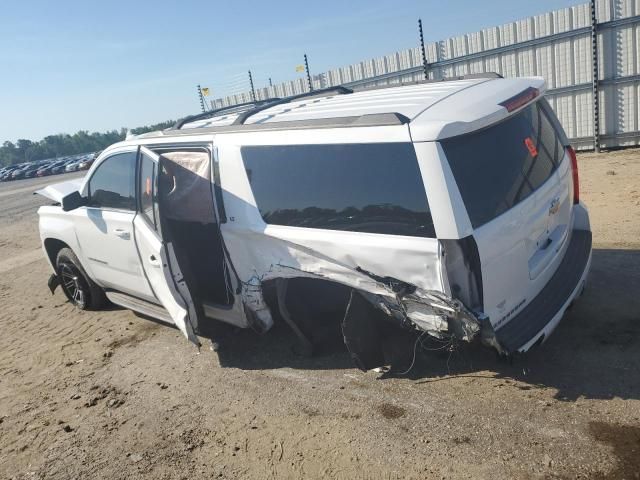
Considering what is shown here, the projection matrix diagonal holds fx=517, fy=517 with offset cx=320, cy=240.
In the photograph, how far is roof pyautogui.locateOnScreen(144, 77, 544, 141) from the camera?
297cm

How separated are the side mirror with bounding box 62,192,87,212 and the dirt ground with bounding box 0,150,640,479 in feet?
4.67

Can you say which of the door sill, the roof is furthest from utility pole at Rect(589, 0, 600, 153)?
the door sill

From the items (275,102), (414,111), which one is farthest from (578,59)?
(414,111)

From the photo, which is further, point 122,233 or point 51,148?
point 51,148

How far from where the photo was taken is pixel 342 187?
11.1 feet

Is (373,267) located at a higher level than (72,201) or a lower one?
lower

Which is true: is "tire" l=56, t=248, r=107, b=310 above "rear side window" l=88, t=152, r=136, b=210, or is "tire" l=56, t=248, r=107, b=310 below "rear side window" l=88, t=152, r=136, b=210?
below

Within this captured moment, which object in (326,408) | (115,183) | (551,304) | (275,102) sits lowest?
(326,408)

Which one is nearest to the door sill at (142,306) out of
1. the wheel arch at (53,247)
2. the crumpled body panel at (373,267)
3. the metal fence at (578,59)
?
the wheel arch at (53,247)

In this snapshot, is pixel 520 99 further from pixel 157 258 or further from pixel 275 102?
pixel 157 258

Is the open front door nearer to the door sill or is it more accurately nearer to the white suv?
the white suv

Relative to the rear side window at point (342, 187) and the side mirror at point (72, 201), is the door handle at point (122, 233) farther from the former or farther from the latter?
the rear side window at point (342, 187)

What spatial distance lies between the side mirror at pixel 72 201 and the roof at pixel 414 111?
1.35 m

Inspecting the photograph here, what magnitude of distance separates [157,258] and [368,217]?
192cm
